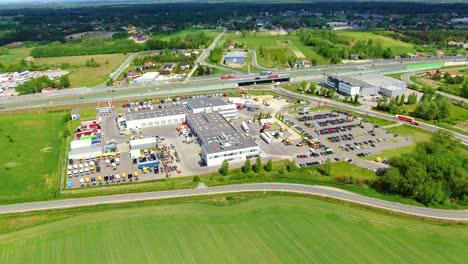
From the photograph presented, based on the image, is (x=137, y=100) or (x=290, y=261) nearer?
(x=290, y=261)

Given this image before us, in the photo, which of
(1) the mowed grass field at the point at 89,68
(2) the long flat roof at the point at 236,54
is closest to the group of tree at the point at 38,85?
(1) the mowed grass field at the point at 89,68

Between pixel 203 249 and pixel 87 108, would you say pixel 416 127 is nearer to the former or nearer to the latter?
→ pixel 203 249

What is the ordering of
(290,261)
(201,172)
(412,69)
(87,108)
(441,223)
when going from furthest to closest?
(412,69) → (87,108) → (201,172) → (441,223) → (290,261)

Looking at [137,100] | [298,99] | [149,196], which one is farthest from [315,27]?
[149,196]

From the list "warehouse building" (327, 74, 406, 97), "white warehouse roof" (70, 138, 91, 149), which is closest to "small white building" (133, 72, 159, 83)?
"white warehouse roof" (70, 138, 91, 149)

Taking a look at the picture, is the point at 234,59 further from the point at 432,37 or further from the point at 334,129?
the point at 432,37

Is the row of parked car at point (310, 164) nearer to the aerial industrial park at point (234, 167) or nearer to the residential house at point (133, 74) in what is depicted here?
the aerial industrial park at point (234, 167)

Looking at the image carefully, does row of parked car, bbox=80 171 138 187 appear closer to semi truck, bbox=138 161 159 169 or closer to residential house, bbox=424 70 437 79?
semi truck, bbox=138 161 159 169
